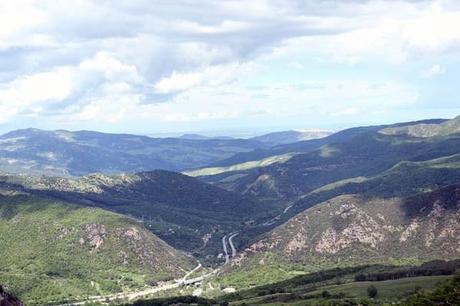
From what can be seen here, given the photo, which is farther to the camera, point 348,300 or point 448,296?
point 348,300

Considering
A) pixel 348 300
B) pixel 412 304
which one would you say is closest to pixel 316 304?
pixel 348 300

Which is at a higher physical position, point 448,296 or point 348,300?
point 448,296

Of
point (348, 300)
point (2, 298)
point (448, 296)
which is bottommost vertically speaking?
point (348, 300)

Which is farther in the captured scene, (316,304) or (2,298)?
(316,304)

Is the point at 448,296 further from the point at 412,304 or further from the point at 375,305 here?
the point at 375,305

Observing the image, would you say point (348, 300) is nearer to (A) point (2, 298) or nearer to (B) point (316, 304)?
(B) point (316, 304)

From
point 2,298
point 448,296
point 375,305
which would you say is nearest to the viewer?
point 2,298

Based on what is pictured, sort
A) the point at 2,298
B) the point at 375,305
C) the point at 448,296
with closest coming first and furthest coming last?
the point at 2,298
the point at 448,296
the point at 375,305

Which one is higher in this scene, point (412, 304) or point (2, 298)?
point (2, 298)

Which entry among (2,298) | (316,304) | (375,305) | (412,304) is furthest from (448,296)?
(2,298)
